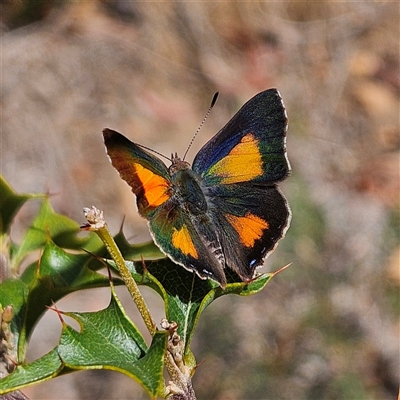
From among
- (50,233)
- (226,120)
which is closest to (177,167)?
(50,233)

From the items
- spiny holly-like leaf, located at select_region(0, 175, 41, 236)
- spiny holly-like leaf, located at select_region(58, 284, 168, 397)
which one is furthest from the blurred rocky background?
spiny holly-like leaf, located at select_region(58, 284, 168, 397)

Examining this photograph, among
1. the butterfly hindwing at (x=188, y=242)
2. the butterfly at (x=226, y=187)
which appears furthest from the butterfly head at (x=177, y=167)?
the butterfly hindwing at (x=188, y=242)

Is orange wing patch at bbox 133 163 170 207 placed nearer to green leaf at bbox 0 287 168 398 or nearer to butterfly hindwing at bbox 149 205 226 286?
butterfly hindwing at bbox 149 205 226 286

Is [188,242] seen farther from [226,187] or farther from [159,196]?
[226,187]

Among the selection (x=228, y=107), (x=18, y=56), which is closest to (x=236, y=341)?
(x=228, y=107)

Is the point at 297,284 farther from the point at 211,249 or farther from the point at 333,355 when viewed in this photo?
the point at 211,249
